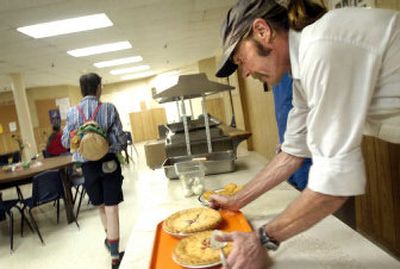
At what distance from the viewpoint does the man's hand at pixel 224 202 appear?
131 cm

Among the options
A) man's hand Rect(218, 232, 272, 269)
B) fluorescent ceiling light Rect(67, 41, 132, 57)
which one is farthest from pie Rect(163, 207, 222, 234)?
fluorescent ceiling light Rect(67, 41, 132, 57)

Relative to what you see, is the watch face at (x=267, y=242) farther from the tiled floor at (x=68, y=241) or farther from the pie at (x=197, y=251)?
the tiled floor at (x=68, y=241)

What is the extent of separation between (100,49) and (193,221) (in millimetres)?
5561

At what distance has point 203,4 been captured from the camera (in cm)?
441

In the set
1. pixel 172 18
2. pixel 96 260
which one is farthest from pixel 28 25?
pixel 96 260

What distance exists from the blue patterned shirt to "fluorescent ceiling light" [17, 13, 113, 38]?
Answer: 1.91 m

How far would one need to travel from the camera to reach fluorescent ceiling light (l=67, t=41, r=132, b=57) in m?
5.89

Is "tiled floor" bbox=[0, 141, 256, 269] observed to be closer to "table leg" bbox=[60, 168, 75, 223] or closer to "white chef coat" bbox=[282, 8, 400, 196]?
"table leg" bbox=[60, 168, 75, 223]

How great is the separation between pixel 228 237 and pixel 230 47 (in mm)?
520

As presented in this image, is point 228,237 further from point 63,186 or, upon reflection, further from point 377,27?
point 63,186

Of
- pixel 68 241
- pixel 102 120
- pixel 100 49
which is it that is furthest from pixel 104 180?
pixel 100 49

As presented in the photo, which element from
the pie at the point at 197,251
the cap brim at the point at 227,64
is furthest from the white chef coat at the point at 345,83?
the pie at the point at 197,251

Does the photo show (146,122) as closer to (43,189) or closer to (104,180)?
(43,189)

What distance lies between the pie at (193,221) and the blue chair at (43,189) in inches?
107
